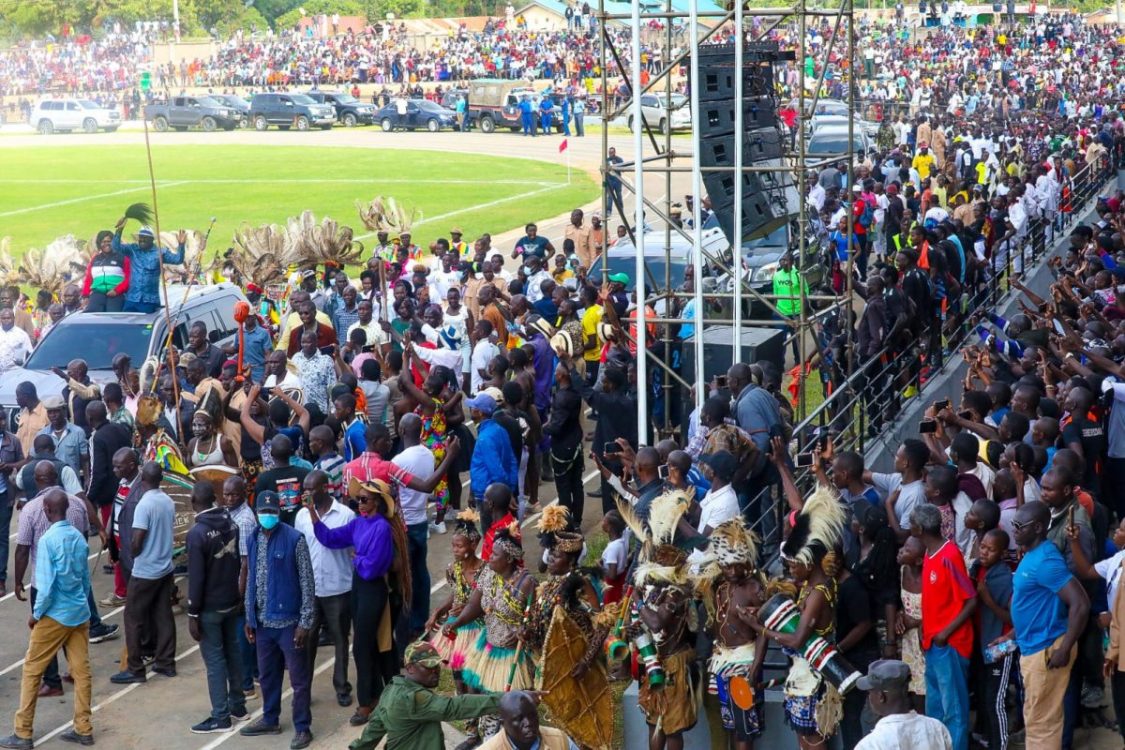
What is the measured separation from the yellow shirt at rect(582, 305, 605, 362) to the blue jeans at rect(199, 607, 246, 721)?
5.90 meters

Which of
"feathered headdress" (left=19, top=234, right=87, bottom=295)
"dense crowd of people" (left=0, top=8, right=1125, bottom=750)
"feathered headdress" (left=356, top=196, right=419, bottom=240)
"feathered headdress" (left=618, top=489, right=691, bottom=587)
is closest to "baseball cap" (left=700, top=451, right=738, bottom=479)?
"dense crowd of people" (left=0, top=8, right=1125, bottom=750)

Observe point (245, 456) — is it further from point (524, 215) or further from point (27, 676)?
point (524, 215)

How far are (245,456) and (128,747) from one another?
3.00 m

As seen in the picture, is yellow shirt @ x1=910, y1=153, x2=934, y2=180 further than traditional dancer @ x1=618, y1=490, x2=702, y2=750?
Yes

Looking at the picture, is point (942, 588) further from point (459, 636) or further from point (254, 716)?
point (254, 716)

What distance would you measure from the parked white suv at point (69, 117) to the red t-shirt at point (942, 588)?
60.1 meters

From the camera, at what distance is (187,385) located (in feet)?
44.7

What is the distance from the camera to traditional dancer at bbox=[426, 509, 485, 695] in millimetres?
8578

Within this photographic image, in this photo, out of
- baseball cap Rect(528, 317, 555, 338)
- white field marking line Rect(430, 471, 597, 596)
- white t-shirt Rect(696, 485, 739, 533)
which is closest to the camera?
white t-shirt Rect(696, 485, 739, 533)

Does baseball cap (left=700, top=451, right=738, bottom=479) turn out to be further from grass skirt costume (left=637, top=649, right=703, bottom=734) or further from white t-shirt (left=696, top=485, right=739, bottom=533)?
grass skirt costume (left=637, top=649, right=703, bottom=734)

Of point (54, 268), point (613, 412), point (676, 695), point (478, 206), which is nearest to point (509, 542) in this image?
point (676, 695)

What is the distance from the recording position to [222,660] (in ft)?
31.6

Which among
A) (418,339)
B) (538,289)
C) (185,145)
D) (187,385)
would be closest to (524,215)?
(538,289)

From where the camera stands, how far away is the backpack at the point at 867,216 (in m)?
21.2
